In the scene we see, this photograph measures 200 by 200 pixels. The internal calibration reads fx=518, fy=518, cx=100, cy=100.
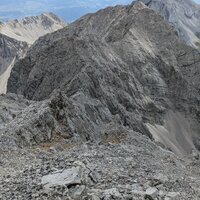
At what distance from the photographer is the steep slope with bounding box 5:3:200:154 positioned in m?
109

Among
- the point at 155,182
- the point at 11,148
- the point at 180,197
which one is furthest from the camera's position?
the point at 11,148

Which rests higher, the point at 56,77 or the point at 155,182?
the point at 155,182

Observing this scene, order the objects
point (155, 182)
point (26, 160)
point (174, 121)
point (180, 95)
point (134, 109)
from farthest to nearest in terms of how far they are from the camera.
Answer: point (180, 95), point (174, 121), point (134, 109), point (26, 160), point (155, 182)

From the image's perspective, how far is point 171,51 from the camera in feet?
471

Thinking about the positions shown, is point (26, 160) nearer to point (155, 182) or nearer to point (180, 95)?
point (155, 182)

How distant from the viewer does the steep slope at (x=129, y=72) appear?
357ft

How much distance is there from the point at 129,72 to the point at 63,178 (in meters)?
107

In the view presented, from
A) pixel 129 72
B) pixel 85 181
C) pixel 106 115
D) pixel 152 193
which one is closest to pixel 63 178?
pixel 85 181

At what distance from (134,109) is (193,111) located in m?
21.3

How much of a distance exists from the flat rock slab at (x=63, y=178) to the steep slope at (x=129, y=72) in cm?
7009

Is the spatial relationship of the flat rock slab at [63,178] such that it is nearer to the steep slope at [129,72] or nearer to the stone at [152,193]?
the stone at [152,193]

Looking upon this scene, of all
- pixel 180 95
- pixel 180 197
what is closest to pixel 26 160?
pixel 180 197

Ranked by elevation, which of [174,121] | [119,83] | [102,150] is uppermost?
[102,150]

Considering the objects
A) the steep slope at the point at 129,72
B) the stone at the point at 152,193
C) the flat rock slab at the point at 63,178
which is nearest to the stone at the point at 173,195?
the stone at the point at 152,193
